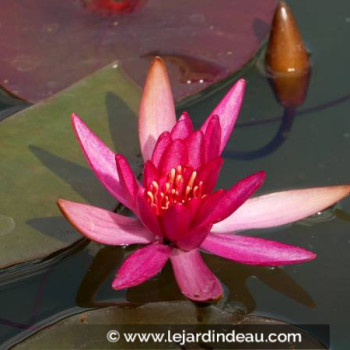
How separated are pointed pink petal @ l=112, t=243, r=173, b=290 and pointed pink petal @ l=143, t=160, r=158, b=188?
176 millimetres

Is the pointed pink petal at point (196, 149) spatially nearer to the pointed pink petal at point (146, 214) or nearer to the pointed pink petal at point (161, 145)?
the pointed pink petal at point (161, 145)

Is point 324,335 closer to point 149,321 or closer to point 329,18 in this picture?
point 149,321

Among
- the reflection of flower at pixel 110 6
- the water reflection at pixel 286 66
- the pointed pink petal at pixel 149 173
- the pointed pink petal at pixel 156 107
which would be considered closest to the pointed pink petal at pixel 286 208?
the pointed pink petal at pixel 149 173

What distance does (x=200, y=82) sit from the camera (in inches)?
109

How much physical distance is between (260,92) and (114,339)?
1345 millimetres

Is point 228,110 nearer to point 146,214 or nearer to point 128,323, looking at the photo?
point 146,214

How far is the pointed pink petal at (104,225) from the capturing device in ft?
6.28

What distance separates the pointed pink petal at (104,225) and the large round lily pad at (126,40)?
0.77 metres

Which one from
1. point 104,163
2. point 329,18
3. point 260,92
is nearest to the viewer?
point 104,163

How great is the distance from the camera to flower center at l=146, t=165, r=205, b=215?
2.02 metres

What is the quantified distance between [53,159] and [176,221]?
59 cm

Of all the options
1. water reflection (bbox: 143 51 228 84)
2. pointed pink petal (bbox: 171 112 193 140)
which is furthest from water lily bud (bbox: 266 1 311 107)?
pointed pink petal (bbox: 171 112 193 140)

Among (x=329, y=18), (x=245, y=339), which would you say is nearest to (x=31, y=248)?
(x=245, y=339)

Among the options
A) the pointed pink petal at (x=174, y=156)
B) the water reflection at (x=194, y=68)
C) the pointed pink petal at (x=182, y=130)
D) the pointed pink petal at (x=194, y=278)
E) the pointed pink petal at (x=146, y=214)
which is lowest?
the pointed pink petal at (x=194, y=278)
